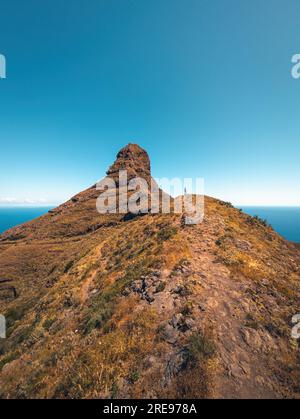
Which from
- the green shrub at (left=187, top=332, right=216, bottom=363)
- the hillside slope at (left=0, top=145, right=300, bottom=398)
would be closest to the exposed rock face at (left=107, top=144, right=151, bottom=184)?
the hillside slope at (left=0, top=145, right=300, bottom=398)

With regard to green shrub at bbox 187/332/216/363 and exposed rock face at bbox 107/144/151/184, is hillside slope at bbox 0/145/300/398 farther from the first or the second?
exposed rock face at bbox 107/144/151/184

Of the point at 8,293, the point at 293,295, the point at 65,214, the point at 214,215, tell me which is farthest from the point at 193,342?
the point at 65,214

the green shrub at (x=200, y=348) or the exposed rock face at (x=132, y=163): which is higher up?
the exposed rock face at (x=132, y=163)

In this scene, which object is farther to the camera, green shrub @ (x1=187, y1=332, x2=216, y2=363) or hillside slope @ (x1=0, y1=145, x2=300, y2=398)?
green shrub @ (x1=187, y1=332, x2=216, y2=363)

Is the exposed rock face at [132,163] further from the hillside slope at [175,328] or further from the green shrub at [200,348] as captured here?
the green shrub at [200,348]

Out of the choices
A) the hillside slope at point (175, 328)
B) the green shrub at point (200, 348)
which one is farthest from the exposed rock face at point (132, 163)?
the green shrub at point (200, 348)
